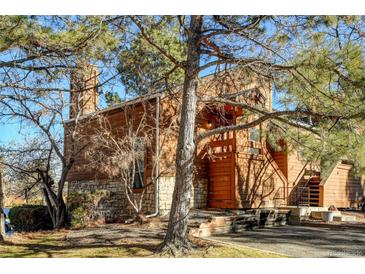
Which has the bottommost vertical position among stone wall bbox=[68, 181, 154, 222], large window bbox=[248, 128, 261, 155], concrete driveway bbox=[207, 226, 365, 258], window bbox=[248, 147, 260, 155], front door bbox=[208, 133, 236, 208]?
concrete driveway bbox=[207, 226, 365, 258]

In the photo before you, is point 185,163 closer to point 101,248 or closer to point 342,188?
point 101,248

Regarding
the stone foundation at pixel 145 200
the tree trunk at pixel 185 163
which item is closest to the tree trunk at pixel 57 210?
the stone foundation at pixel 145 200

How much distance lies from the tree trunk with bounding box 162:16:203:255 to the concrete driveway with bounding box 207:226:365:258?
1.48 meters

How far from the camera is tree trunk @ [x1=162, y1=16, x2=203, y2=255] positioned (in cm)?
612

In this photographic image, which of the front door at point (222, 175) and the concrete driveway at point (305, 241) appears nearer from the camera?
the concrete driveway at point (305, 241)

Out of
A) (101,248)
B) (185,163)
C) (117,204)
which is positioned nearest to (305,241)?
Result: (185,163)

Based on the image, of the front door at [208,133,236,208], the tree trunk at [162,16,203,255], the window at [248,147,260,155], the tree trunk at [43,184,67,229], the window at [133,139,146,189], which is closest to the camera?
the tree trunk at [162,16,203,255]

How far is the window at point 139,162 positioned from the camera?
10320 mm

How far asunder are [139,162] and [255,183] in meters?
3.63

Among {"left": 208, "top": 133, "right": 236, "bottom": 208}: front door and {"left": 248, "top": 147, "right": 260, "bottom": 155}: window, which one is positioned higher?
{"left": 248, "top": 147, "right": 260, "bottom": 155}: window

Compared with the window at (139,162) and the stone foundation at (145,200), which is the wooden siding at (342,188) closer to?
the stone foundation at (145,200)

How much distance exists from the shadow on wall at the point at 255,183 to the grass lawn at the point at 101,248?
14.0ft

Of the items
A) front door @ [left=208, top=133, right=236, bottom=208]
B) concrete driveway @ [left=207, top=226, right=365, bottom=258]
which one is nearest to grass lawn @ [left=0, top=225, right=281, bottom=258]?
concrete driveway @ [left=207, top=226, right=365, bottom=258]

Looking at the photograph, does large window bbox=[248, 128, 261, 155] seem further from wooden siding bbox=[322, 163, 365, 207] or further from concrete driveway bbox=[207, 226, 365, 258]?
concrete driveway bbox=[207, 226, 365, 258]
